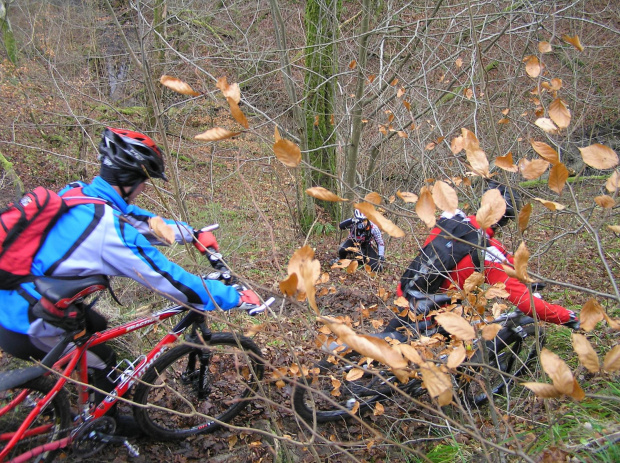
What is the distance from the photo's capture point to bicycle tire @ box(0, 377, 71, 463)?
2.28m

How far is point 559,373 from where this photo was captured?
1.07m

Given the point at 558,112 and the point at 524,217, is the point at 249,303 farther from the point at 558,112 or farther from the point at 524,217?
the point at 558,112

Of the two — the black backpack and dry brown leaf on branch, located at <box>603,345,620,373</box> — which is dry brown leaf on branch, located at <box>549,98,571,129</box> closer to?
dry brown leaf on branch, located at <box>603,345,620,373</box>

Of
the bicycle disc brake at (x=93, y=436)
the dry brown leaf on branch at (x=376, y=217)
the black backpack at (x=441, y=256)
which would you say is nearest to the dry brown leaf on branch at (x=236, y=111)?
the dry brown leaf on branch at (x=376, y=217)

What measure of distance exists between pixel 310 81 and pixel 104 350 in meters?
6.13

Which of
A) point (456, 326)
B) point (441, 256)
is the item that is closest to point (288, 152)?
point (456, 326)

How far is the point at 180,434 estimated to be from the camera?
3.04m

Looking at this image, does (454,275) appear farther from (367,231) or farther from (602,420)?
(367,231)

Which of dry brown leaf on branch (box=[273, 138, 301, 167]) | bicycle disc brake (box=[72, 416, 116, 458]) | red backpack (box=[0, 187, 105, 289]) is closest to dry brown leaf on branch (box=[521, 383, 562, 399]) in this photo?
dry brown leaf on branch (box=[273, 138, 301, 167])

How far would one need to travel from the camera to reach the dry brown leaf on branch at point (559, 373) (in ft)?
3.43

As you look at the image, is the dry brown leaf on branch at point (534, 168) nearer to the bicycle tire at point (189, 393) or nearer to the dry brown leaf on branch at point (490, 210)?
the dry brown leaf on branch at point (490, 210)

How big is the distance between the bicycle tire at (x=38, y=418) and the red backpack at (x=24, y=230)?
71cm

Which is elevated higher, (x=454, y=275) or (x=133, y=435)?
(x=454, y=275)

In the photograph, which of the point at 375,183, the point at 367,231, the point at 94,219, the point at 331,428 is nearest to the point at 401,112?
the point at 375,183
